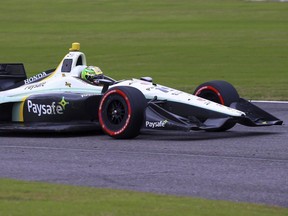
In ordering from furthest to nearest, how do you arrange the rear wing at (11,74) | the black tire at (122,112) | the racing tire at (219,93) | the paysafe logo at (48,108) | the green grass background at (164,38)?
the green grass background at (164,38) → the rear wing at (11,74) → the racing tire at (219,93) → the paysafe logo at (48,108) → the black tire at (122,112)

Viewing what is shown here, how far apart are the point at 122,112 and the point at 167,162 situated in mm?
2576

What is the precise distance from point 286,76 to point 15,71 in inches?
487

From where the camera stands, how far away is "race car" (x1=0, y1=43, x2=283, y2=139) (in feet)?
44.5

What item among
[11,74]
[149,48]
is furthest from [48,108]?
[149,48]

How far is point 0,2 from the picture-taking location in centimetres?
6419

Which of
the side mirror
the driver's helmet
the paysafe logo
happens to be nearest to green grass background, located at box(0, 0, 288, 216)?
the paysafe logo

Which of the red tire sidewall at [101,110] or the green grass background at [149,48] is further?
the red tire sidewall at [101,110]

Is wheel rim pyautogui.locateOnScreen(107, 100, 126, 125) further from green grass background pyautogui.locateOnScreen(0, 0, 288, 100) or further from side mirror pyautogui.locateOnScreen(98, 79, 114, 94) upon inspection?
green grass background pyautogui.locateOnScreen(0, 0, 288, 100)

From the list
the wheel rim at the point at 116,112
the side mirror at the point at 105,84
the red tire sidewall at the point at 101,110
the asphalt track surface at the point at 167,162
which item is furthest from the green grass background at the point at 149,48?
the side mirror at the point at 105,84

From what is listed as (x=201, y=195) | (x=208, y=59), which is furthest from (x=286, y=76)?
(x=201, y=195)

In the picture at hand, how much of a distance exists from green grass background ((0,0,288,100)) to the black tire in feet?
25.3

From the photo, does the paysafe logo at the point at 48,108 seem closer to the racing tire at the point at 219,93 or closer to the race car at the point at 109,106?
the race car at the point at 109,106

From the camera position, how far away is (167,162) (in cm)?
1141

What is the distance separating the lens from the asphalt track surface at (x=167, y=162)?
966cm
